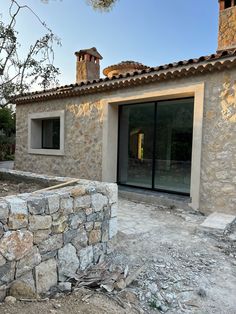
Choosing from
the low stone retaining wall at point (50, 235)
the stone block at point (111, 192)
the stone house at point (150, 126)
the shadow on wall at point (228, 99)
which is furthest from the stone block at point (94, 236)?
the shadow on wall at point (228, 99)

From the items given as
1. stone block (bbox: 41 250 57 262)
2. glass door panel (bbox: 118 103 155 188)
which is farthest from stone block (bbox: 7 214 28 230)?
glass door panel (bbox: 118 103 155 188)

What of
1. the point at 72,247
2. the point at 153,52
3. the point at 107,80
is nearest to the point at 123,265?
the point at 72,247

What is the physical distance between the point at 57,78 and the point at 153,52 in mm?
4679

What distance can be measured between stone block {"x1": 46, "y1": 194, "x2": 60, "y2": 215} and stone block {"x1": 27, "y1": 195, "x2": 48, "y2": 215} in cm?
5

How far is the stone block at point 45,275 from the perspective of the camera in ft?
9.30

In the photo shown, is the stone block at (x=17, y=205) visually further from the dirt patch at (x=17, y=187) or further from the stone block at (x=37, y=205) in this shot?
the dirt patch at (x=17, y=187)

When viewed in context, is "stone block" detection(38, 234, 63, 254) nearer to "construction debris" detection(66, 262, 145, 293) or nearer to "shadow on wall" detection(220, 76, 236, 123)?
"construction debris" detection(66, 262, 145, 293)

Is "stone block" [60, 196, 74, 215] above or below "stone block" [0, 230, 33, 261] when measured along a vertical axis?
above

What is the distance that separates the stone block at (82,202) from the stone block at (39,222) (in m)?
0.45

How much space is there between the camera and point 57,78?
984 cm

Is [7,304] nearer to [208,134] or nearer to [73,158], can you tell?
[208,134]

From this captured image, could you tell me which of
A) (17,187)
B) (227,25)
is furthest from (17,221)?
(227,25)

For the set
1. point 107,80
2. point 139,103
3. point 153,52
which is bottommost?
point 139,103

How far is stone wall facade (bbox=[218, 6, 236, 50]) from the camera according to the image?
6621 mm
